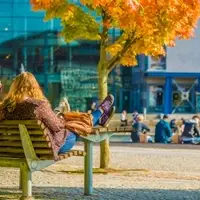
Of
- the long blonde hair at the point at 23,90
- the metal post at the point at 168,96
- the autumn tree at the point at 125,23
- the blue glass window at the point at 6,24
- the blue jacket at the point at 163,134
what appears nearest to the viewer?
the long blonde hair at the point at 23,90

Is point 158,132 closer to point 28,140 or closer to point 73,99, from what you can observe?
point 28,140

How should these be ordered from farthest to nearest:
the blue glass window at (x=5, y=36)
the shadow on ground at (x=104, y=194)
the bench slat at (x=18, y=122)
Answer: the blue glass window at (x=5, y=36) < the shadow on ground at (x=104, y=194) < the bench slat at (x=18, y=122)

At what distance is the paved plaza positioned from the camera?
29.2ft

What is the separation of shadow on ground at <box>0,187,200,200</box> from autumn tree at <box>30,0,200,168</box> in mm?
3495

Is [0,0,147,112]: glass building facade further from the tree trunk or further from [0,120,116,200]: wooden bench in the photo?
[0,120,116,200]: wooden bench

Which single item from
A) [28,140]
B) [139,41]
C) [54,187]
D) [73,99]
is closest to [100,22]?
[139,41]

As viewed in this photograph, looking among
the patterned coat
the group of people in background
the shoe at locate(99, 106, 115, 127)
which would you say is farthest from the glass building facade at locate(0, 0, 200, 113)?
the patterned coat

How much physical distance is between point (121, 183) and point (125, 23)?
3275mm

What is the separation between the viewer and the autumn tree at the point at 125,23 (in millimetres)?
12398

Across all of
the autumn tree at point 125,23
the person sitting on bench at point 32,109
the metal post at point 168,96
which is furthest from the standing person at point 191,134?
the metal post at point 168,96

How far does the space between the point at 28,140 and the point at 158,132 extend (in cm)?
1779

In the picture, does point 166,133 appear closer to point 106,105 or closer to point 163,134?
point 163,134

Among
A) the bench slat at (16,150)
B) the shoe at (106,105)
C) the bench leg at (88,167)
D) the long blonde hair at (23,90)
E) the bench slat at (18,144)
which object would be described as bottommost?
the bench leg at (88,167)

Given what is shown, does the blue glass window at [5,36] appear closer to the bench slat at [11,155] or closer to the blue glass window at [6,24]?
the blue glass window at [6,24]
